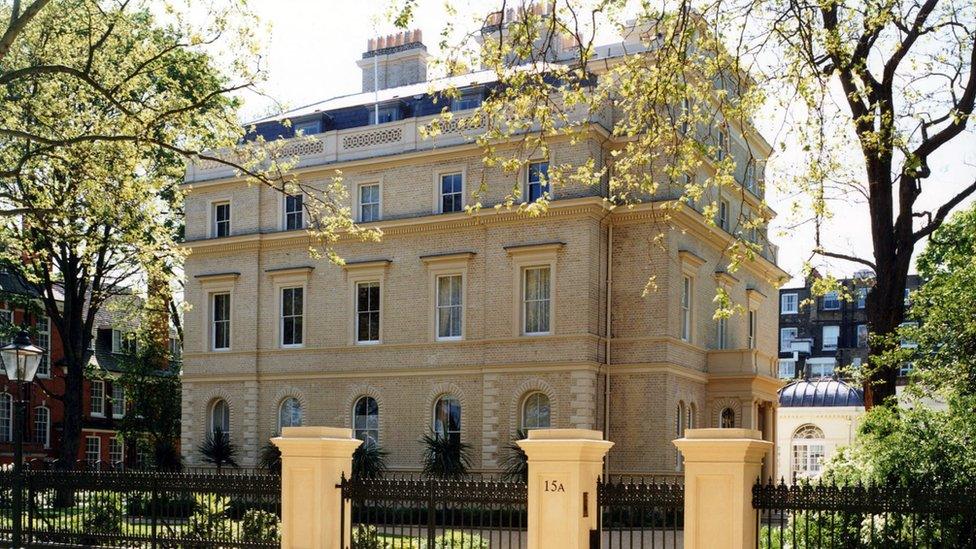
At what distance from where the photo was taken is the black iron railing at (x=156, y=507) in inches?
563

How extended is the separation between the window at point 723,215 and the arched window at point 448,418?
1025 centimetres

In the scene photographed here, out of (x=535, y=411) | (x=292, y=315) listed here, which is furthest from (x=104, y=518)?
(x=292, y=315)

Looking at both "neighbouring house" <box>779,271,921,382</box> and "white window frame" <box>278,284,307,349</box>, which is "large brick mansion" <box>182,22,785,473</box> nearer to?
"white window frame" <box>278,284,307,349</box>

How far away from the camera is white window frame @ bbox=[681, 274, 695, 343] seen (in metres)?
33.9

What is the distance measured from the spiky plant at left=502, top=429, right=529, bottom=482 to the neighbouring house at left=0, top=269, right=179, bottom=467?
58.2 ft

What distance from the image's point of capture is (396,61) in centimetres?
4347

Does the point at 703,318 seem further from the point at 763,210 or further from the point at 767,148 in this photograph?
the point at 763,210

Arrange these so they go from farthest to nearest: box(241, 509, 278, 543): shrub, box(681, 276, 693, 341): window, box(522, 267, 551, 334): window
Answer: box(681, 276, 693, 341): window → box(522, 267, 551, 334): window → box(241, 509, 278, 543): shrub

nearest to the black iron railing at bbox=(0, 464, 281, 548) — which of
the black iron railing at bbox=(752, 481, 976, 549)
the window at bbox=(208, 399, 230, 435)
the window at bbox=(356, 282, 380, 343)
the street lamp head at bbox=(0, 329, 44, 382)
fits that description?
the street lamp head at bbox=(0, 329, 44, 382)

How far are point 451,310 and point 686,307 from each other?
6830mm

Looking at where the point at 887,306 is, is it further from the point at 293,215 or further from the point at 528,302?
the point at 293,215

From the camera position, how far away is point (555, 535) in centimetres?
1220

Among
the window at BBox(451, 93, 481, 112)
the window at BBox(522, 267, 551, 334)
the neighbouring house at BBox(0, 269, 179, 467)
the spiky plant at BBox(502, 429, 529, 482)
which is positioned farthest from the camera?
the neighbouring house at BBox(0, 269, 179, 467)

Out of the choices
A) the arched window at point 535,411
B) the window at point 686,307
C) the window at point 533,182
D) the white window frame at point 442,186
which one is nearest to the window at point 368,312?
the white window frame at point 442,186
